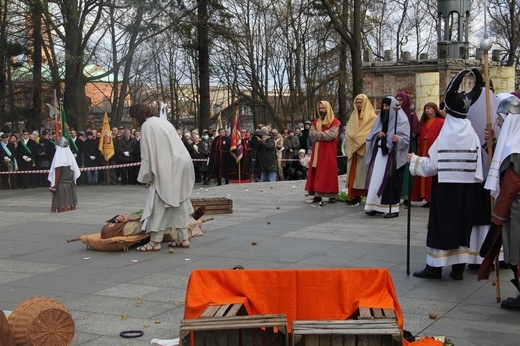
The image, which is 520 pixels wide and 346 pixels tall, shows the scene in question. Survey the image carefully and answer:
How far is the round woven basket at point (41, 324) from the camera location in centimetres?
546

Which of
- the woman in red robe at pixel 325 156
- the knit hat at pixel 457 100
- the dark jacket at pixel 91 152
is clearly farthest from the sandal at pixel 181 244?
the dark jacket at pixel 91 152

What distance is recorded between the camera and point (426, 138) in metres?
13.5

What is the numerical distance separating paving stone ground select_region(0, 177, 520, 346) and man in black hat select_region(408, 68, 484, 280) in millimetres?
374

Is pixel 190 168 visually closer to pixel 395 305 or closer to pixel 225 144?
pixel 395 305

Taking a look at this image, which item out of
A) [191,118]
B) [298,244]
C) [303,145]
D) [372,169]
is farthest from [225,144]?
[191,118]

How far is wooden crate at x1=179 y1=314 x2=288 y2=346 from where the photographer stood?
4.67m

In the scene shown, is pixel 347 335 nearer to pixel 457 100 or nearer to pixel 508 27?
pixel 457 100

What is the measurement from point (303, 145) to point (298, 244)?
15104mm

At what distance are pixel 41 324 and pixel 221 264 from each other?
377 cm

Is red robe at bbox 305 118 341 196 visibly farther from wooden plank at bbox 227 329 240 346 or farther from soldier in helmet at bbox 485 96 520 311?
wooden plank at bbox 227 329 240 346

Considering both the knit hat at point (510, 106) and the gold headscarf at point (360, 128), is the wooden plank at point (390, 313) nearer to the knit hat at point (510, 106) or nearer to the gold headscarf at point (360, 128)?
the knit hat at point (510, 106)

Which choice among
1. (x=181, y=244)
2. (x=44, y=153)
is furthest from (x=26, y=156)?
(x=181, y=244)

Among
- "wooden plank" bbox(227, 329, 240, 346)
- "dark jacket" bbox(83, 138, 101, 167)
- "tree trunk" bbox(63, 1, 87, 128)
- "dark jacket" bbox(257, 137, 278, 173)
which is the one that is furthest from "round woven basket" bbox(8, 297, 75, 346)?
"tree trunk" bbox(63, 1, 87, 128)

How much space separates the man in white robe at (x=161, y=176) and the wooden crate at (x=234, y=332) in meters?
5.32
